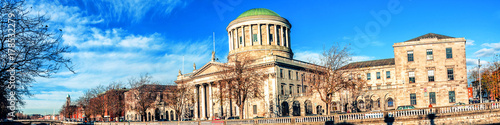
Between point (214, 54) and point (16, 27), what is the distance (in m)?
68.9

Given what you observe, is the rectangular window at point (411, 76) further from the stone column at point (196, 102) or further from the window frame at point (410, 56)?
the stone column at point (196, 102)

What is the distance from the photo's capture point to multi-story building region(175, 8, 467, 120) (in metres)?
56.4

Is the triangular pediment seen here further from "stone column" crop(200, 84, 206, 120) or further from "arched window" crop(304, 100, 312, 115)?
"arched window" crop(304, 100, 312, 115)

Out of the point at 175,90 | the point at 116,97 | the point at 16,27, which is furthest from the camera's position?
the point at 116,97

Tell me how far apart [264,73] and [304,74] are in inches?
497

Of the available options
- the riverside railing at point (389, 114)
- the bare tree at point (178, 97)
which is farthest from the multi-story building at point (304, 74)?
the riverside railing at point (389, 114)

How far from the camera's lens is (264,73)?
69.9m

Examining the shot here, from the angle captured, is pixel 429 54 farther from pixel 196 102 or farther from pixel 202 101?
pixel 196 102

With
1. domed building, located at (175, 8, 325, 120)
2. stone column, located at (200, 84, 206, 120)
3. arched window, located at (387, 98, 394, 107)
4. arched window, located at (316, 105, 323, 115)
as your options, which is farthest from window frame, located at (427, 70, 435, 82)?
stone column, located at (200, 84, 206, 120)

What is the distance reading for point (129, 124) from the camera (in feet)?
205

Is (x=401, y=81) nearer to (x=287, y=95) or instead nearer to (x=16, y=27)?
(x=287, y=95)

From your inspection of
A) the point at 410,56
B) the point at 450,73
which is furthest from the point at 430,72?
the point at 410,56

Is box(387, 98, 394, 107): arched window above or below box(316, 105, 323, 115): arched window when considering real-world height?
above

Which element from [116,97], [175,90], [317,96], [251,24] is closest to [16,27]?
[317,96]
